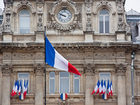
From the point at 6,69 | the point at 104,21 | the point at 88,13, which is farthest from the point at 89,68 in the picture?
the point at 6,69

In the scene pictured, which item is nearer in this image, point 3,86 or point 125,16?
point 3,86

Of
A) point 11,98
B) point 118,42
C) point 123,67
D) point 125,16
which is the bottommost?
point 11,98

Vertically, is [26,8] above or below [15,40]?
above

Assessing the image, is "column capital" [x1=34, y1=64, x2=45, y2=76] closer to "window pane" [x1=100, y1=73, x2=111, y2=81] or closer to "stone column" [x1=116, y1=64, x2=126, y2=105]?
"window pane" [x1=100, y1=73, x2=111, y2=81]

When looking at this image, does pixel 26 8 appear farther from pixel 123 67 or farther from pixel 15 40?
pixel 123 67

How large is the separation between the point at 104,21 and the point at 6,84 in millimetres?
10749

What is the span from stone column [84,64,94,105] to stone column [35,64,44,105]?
3922 millimetres

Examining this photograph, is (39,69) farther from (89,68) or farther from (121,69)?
(121,69)

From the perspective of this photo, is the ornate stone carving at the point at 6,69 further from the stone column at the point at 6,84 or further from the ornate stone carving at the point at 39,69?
the ornate stone carving at the point at 39,69

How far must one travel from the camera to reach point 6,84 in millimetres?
34094

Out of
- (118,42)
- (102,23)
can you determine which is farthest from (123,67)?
(102,23)

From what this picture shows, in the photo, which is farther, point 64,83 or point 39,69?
point 64,83

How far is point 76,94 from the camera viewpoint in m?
34.2

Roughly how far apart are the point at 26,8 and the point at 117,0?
8.56 metres
